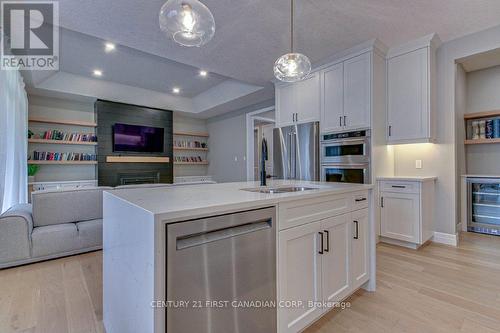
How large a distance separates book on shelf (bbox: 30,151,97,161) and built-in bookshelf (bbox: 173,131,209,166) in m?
2.12

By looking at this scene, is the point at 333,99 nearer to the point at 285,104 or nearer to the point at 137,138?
the point at 285,104

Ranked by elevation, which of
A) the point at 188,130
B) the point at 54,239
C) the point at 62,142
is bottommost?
the point at 54,239

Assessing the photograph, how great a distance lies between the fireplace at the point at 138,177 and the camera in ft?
19.2

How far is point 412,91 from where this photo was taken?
324cm

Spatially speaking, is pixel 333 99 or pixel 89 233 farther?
pixel 333 99

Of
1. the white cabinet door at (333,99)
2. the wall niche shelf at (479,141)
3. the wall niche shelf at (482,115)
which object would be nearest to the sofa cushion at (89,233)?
the white cabinet door at (333,99)

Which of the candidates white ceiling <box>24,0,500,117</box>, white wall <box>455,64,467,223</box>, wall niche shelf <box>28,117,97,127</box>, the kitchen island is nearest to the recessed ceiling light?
white ceiling <box>24,0,500,117</box>

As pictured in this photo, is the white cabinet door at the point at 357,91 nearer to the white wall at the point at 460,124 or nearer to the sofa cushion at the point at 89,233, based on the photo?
the white wall at the point at 460,124

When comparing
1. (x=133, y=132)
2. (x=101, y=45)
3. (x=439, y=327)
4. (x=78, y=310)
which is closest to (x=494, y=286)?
(x=439, y=327)

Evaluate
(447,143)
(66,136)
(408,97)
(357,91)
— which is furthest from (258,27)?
(66,136)

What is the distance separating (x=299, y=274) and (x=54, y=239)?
296 cm

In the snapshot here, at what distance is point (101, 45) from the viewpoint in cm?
377

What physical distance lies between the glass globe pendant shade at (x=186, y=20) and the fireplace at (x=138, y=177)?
4.99 metres

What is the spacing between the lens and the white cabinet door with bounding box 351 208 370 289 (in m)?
1.85
